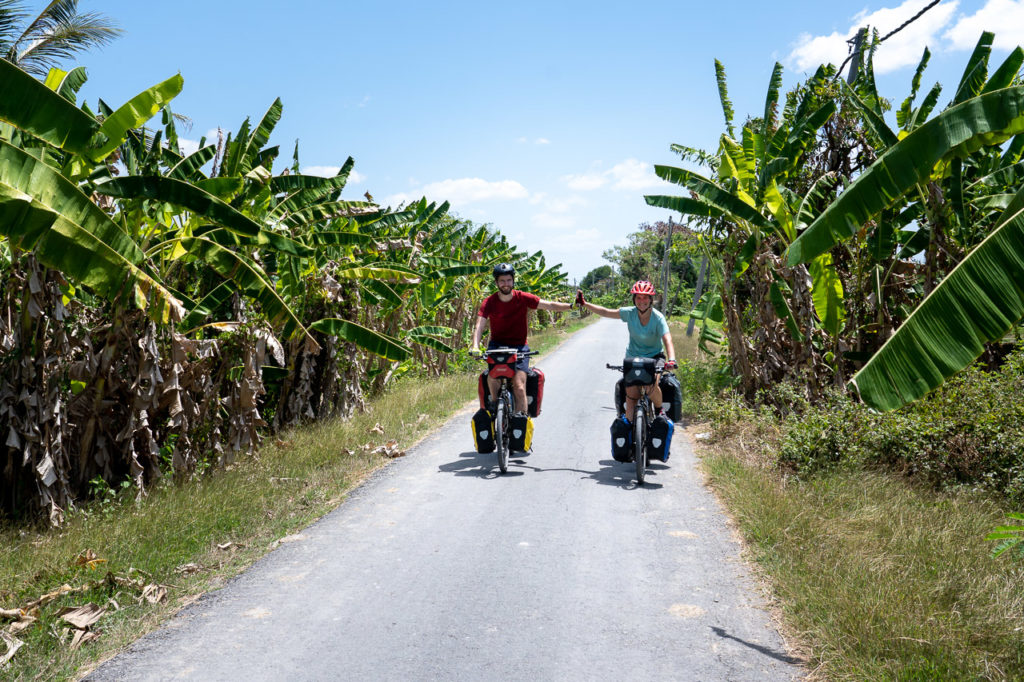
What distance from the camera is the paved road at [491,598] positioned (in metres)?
3.63

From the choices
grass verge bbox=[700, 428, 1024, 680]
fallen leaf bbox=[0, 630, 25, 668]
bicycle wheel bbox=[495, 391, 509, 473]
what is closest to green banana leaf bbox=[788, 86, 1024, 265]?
grass verge bbox=[700, 428, 1024, 680]

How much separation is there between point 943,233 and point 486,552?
6973 mm

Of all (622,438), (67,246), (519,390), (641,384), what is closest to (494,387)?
(519,390)

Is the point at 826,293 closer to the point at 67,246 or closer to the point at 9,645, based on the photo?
the point at 67,246

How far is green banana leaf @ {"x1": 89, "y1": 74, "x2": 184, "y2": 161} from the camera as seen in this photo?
521cm

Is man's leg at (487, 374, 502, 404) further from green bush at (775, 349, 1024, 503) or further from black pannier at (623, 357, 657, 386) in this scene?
green bush at (775, 349, 1024, 503)

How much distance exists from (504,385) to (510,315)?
831 millimetres

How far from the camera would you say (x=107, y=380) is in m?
6.17

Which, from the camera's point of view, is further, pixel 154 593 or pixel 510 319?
pixel 510 319

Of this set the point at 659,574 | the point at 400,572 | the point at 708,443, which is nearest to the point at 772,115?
the point at 708,443

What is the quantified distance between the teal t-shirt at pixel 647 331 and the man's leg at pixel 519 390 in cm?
129

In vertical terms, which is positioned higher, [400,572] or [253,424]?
[253,424]

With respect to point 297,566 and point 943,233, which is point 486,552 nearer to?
point 297,566

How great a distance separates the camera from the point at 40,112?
432 centimetres
